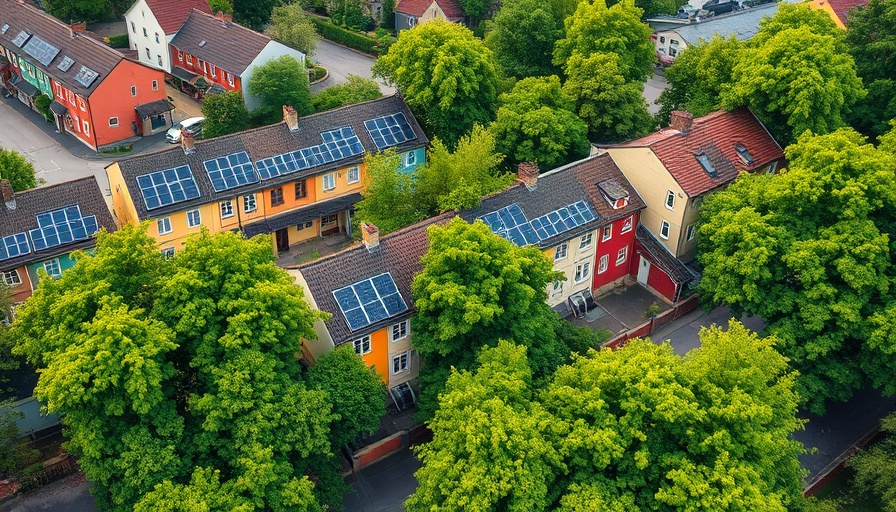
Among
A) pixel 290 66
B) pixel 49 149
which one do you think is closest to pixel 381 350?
pixel 290 66

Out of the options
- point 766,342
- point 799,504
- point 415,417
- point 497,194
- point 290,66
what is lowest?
point 799,504

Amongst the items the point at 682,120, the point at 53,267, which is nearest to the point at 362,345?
the point at 53,267

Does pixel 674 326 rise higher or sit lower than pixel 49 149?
lower

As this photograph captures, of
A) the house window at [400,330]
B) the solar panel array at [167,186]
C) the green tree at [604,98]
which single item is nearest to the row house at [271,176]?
the solar panel array at [167,186]

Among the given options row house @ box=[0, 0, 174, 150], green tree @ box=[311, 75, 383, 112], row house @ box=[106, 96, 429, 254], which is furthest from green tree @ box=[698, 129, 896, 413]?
row house @ box=[0, 0, 174, 150]

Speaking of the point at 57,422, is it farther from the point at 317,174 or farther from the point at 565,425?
the point at 565,425

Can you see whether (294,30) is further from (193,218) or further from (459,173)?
(459,173)
